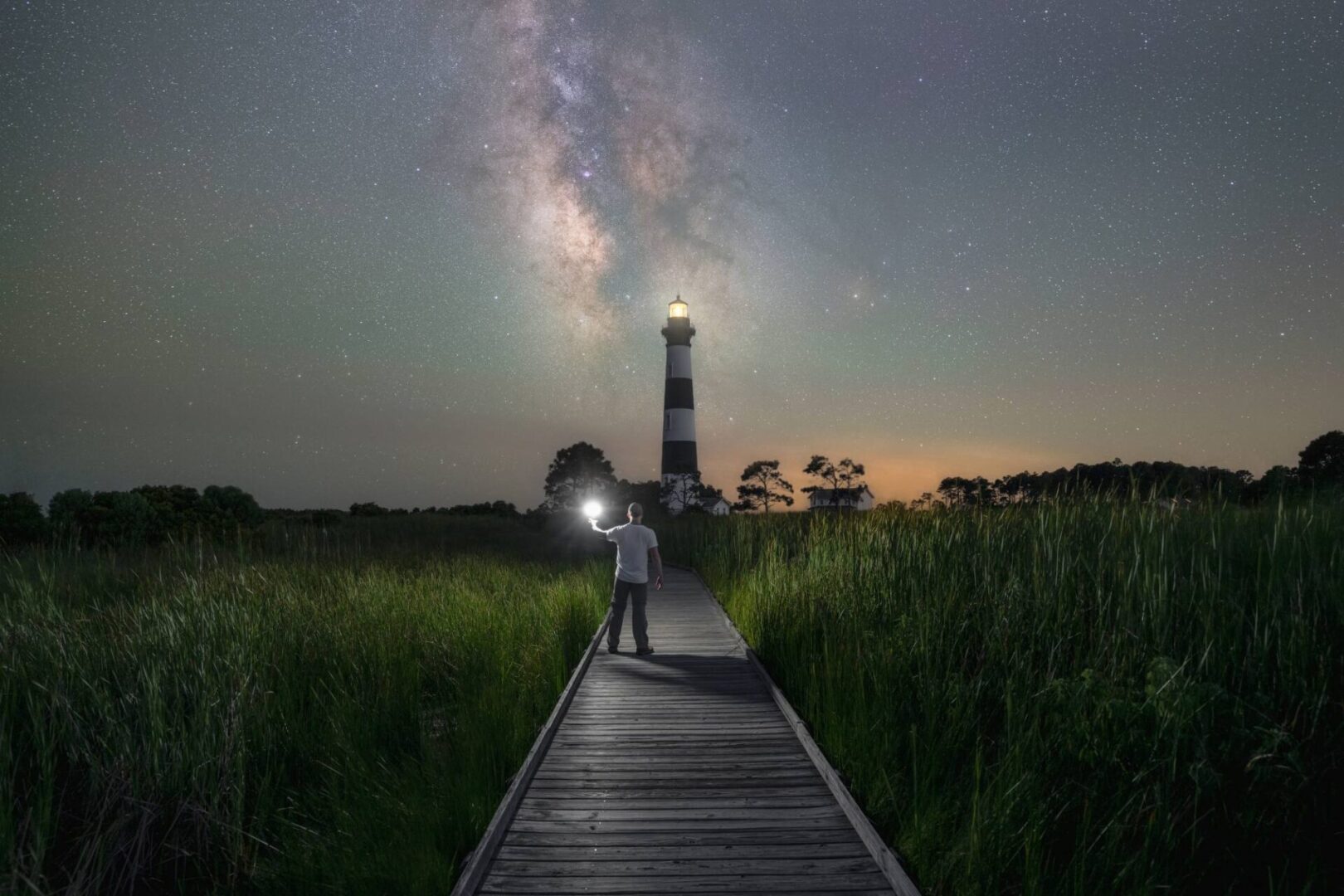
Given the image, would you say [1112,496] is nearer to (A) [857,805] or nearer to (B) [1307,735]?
(B) [1307,735]

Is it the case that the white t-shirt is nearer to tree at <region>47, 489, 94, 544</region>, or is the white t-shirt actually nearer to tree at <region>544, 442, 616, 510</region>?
tree at <region>47, 489, 94, 544</region>

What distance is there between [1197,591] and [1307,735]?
43.6 inches

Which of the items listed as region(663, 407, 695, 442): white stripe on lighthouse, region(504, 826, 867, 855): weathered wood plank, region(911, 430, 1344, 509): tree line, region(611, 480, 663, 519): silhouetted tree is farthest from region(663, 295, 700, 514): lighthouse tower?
region(504, 826, 867, 855): weathered wood plank

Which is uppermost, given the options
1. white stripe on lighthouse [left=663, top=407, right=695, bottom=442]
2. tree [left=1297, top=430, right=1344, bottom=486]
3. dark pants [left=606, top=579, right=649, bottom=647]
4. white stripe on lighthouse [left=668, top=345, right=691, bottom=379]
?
white stripe on lighthouse [left=668, top=345, right=691, bottom=379]

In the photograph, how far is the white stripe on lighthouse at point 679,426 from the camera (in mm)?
36750

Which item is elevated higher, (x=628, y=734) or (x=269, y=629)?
(x=269, y=629)

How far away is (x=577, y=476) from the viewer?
59.3 m

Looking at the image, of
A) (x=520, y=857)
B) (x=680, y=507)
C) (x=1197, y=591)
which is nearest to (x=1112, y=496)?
(x=1197, y=591)

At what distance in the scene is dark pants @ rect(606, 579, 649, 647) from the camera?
9.09 m

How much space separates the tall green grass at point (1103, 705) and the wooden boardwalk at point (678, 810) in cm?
32

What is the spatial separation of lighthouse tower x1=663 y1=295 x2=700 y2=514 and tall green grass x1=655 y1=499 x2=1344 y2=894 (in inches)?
1171

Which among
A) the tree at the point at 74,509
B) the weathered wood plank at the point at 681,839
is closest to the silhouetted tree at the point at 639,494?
the tree at the point at 74,509

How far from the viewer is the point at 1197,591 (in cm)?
479

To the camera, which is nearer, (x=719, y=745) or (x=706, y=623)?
(x=719, y=745)
